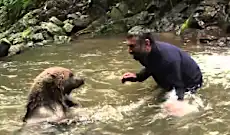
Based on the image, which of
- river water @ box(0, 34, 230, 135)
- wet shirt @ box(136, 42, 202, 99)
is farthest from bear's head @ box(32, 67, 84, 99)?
wet shirt @ box(136, 42, 202, 99)

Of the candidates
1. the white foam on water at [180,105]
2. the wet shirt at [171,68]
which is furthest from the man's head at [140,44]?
the white foam on water at [180,105]

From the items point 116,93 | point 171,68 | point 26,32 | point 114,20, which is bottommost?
point 116,93

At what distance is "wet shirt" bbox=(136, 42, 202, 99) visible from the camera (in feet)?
24.6

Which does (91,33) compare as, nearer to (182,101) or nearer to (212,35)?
(212,35)

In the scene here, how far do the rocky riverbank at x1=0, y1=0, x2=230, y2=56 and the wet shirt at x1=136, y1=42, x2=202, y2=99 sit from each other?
207 inches

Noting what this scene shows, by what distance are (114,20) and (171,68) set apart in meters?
10.6

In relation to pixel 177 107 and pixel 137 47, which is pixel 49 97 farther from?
pixel 177 107

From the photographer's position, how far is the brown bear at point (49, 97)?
6.66 m

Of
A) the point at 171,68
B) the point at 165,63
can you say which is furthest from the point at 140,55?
the point at 171,68

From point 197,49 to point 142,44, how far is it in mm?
5597

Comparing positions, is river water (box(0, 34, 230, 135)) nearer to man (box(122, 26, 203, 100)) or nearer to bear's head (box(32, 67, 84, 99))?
man (box(122, 26, 203, 100))

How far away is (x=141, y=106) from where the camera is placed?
7.89 metres

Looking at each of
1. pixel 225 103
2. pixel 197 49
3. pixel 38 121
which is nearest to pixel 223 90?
pixel 225 103

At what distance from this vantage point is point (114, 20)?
17953mm
